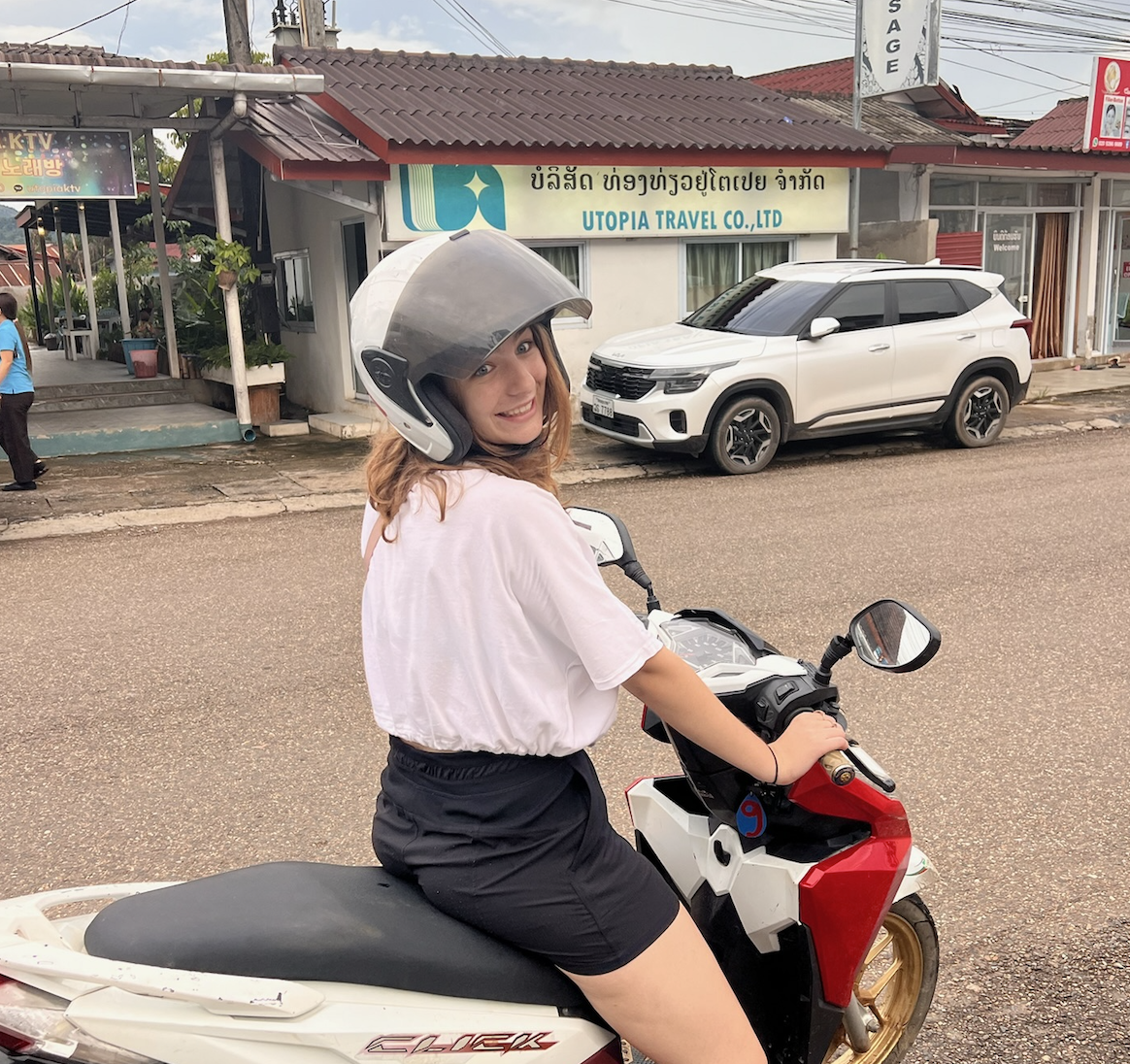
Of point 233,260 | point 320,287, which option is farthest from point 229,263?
point 320,287

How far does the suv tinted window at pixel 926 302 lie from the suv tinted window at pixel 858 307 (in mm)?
203

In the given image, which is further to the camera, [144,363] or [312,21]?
[312,21]

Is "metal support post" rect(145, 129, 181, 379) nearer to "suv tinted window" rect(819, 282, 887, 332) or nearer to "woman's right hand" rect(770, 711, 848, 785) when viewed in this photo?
"suv tinted window" rect(819, 282, 887, 332)

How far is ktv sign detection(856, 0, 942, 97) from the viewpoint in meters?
14.6

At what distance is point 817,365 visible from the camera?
416 inches

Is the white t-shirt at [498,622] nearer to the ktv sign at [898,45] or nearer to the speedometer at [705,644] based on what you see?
the speedometer at [705,644]

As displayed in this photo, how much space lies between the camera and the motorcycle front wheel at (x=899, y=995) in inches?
93.4

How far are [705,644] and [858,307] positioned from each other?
9430 millimetres

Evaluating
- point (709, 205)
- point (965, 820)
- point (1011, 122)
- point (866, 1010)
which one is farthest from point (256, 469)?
point (1011, 122)

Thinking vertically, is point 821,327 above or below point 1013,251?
below

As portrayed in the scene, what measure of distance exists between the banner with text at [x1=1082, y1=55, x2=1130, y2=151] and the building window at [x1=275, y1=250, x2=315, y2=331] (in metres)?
11.8

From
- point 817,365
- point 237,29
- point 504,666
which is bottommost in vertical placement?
point 817,365

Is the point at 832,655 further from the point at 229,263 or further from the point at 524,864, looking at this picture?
the point at 229,263

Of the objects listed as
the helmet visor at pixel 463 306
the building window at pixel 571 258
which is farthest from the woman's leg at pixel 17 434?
the helmet visor at pixel 463 306
